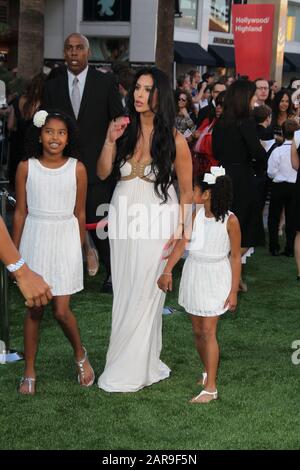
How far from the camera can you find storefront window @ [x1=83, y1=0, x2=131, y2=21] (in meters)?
34.1

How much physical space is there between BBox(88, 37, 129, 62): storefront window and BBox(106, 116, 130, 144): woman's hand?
3110cm

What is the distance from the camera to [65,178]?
4.53 meters

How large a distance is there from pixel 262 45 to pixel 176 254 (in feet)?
31.1

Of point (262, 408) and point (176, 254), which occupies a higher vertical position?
point (176, 254)

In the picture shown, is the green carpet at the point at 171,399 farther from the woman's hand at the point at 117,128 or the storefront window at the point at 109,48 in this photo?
the storefront window at the point at 109,48

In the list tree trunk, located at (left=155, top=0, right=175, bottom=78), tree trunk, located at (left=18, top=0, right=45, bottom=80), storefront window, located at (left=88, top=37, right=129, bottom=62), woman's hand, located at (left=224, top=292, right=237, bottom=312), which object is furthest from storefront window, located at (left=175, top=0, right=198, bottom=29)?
woman's hand, located at (left=224, top=292, right=237, bottom=312)

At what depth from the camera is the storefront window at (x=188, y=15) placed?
36156 millimetres

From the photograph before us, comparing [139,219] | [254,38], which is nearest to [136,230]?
[139,219]

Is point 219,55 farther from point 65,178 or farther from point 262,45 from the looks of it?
point 65,178

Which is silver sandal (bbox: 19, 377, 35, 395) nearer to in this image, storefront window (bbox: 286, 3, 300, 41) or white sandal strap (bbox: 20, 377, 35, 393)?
white sandal strap (bbox: 20, 377, 35, 393)

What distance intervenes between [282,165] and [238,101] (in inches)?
97.4

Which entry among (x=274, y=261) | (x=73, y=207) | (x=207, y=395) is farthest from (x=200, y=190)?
(x=274, y=261)

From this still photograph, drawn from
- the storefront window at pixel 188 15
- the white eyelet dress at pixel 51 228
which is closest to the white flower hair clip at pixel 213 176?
the white eyelet dress at pixel 51 228

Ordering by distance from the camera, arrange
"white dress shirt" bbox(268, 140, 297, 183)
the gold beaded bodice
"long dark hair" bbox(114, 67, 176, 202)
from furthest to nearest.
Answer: "white dress shirt" bbox(268, 140, 297, 183), the gold beaded bodice, "long dark hair" bbox(114, 67, 176, 202)
